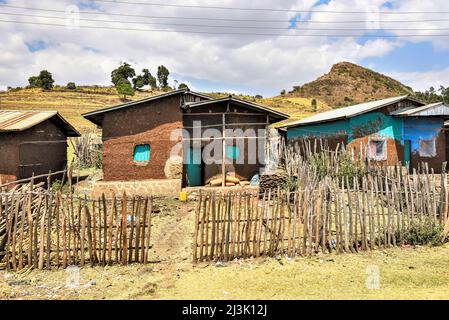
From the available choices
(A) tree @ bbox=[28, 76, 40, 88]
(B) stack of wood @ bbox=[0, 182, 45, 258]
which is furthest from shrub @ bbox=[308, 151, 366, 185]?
(A) tree @ bbox=[28, 76, 40, 88]

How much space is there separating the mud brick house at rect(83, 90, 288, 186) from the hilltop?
60.8m

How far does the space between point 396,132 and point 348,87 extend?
65982mm

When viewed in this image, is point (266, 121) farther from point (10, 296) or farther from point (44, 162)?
point (10, 296)

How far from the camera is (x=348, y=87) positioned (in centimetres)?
7756

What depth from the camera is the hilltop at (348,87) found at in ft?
244

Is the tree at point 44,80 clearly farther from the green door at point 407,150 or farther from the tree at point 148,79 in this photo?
the green door at point 407,150

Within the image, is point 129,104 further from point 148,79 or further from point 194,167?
point 148,79

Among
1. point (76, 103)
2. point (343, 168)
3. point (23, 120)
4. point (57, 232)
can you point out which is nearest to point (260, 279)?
point (57, 232)

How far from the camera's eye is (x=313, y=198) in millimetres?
7270

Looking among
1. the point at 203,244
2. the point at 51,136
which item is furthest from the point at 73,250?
the point at 51,136

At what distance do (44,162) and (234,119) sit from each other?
940cm

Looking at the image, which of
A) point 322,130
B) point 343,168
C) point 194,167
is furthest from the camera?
point 322,130

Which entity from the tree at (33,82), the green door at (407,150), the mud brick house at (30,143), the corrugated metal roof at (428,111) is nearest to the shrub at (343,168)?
the corrugated metal roof at (428,111)

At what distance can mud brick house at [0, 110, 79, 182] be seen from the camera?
13070mm
